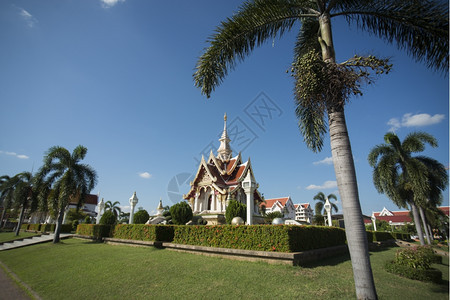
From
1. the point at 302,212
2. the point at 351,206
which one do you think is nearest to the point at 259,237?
the point at 351,206

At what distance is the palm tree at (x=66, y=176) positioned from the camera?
18.0 meters

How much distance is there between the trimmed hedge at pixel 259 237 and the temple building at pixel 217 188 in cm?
1050

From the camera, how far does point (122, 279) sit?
22.1 ft

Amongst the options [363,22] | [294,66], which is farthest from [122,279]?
[363,22]

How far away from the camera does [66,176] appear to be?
18312 millimetres

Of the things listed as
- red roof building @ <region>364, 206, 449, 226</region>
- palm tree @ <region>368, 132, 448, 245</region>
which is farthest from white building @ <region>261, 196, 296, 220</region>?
palm tree @ <region>368, 132, 448, 245</region>

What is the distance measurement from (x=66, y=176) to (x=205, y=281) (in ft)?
58.1

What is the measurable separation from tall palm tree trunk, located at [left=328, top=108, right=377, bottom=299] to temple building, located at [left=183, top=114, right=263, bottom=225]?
18.5 m

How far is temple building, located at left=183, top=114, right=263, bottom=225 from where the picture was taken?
23.1 meters

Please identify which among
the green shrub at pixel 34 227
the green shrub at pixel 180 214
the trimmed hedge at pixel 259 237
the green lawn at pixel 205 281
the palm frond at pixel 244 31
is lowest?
the green shrub at pixel 34 227

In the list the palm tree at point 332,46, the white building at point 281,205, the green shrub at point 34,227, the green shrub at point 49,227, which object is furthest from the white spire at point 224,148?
the white building at point 281,205

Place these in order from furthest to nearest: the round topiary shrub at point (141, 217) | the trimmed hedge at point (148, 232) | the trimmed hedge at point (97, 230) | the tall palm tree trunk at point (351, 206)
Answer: the round topiary shrub at point (141, 217) → the trimmed hedge at point (97, 230) → the trimmed hedge at point (148, 232) → the tall palm tree trunk at point (351, 206)

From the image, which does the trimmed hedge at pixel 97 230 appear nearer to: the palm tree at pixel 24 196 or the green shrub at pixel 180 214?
the green shrub at pixel 180 214

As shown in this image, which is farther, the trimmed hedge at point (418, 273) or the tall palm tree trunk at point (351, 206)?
the trimmed hedge at point (418, 273)
